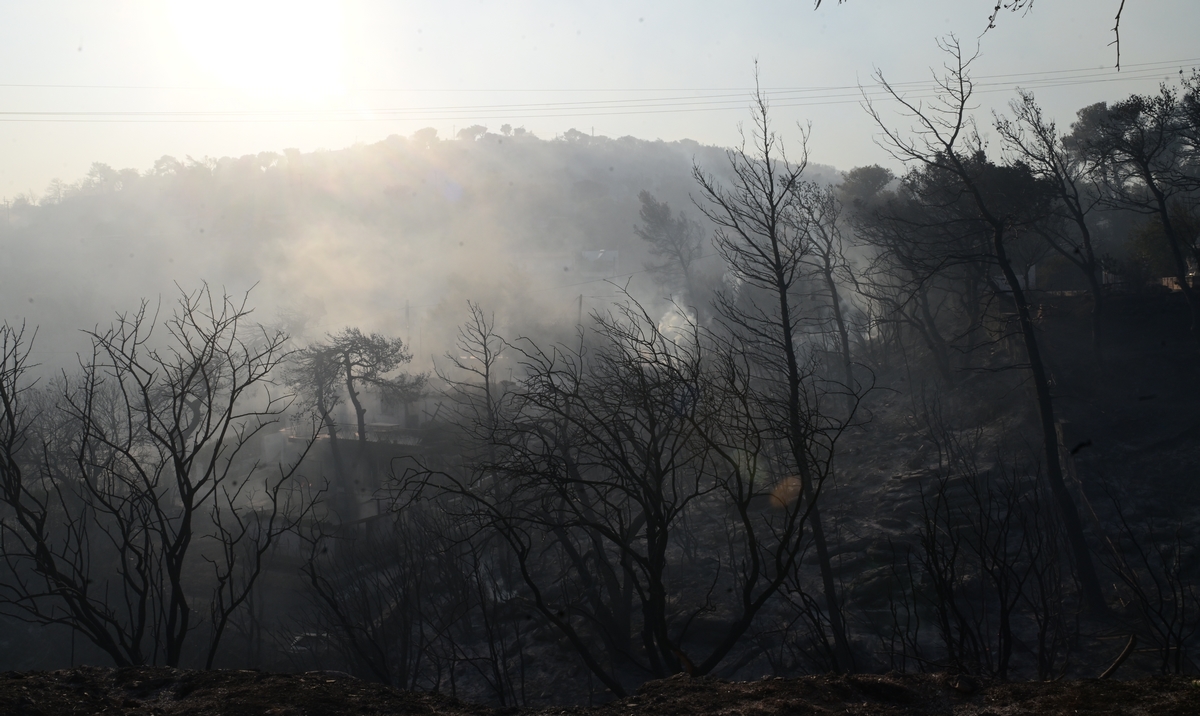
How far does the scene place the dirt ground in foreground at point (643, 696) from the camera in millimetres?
2846

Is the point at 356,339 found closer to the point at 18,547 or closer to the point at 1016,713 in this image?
the point at 18,547

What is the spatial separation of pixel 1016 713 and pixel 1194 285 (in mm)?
19924

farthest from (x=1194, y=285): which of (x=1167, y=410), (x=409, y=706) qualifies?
(x=409, y=706)

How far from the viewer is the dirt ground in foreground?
2.85 metres

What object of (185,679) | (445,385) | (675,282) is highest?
(675,282)

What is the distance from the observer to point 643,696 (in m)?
3.35

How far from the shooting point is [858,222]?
2805 cm

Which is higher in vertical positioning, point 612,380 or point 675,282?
point 675,282

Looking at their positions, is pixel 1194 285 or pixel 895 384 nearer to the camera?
pixel 1194 285

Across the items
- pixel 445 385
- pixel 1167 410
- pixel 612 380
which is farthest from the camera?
pixel 445 385

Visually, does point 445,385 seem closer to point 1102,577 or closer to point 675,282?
point 675,282

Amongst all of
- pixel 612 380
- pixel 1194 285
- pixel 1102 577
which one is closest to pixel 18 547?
pixel 612 380

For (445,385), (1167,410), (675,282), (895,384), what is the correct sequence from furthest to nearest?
(675,282) → (445,385) → (895,384) → (1167,410)

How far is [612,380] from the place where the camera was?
6.07 m
